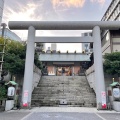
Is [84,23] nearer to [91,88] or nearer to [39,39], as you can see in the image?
[39,39]

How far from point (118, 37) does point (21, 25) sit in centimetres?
1280

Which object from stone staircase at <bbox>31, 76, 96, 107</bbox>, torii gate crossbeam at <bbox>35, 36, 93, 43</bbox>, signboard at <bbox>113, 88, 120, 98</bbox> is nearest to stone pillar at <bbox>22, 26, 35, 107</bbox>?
torii gate crossbeam at <bbox>35, 36, 93, 43</bbox>

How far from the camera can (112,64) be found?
1434cm

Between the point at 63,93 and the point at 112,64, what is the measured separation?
6209 mm

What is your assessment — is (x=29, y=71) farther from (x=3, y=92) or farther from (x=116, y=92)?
(x=116, y=92)

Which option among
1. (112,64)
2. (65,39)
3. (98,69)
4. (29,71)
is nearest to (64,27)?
(65,39)

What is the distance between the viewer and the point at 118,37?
64.6ft

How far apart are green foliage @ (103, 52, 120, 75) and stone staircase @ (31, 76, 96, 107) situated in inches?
133

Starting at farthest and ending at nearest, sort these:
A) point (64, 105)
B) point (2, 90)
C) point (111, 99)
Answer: point (64, 105) < point (111, 99) < point (2, 90)

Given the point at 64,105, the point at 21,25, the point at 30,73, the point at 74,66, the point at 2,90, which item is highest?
the point at 21,25

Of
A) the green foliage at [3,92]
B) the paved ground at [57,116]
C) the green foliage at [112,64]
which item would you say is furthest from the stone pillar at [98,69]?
the green foliage at [3,92]

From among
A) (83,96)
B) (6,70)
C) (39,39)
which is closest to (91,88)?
(83,96)

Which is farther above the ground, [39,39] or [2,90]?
[39,39]

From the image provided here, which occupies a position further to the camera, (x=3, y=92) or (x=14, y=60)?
(x=14, y=60)
